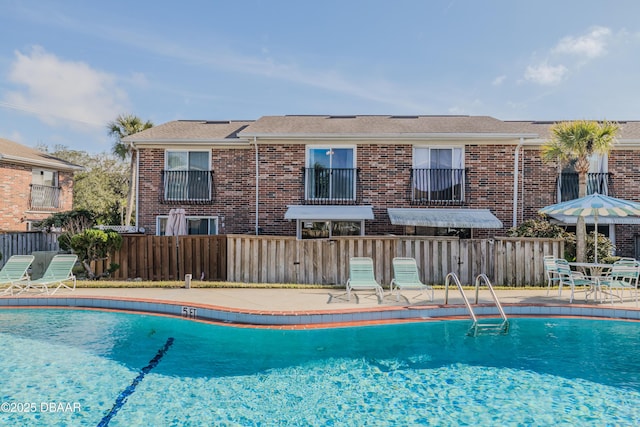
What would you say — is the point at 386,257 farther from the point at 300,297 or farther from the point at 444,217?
the point at 444,217

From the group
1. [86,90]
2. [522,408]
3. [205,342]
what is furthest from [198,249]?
[86,90]

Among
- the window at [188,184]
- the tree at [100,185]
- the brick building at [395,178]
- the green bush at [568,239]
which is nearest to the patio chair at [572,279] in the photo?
the green bush at [568,239]

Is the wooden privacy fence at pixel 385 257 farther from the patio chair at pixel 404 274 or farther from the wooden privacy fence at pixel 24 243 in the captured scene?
the wooden privacy fence at pixel 24 243

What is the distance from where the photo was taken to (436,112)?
2275 cm

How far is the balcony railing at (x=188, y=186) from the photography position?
19.0 m

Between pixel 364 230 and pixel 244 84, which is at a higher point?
pixel 244 84

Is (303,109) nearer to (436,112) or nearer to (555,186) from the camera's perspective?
(436,112)

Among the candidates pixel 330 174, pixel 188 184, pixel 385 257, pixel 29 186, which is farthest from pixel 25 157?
pixel 385 257

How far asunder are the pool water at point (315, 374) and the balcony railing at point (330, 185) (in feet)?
31.5

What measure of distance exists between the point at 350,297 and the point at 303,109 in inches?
610

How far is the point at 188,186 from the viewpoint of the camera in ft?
62.5

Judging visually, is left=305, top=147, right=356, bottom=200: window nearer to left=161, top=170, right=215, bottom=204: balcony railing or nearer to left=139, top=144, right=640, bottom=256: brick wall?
left=139, top=144, right=640, bottom=256: brick wall

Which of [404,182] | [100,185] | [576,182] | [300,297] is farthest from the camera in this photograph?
[100,185]

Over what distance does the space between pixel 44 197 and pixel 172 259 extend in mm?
18613
